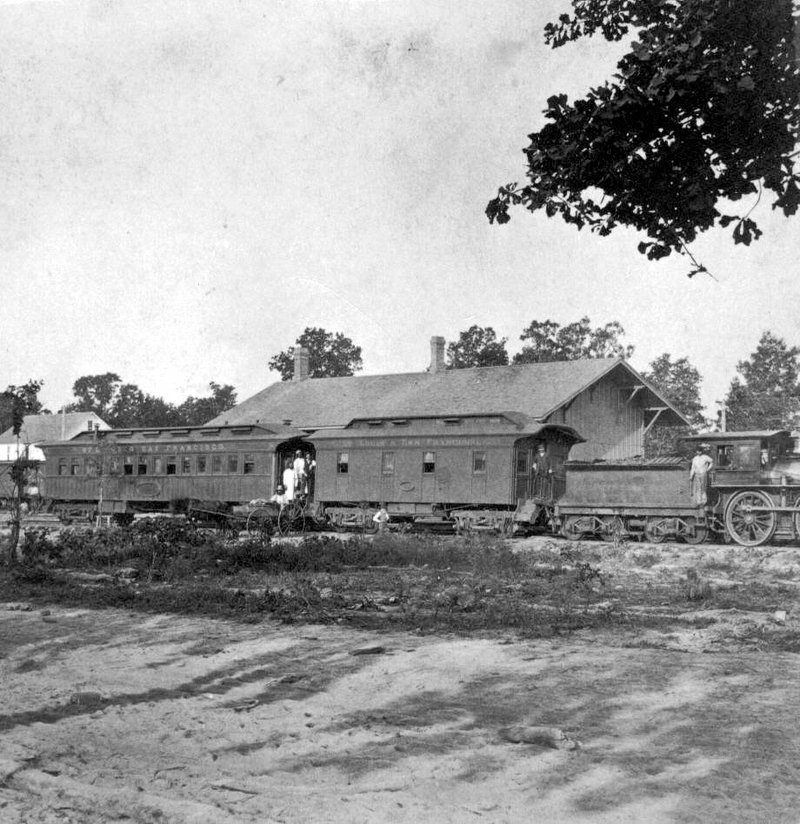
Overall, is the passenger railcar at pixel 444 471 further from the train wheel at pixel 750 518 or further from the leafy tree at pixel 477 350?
the leafy tree at pixel 477 350

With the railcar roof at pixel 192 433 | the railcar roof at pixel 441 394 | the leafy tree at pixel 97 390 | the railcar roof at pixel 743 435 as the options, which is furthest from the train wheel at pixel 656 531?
the leafy tree at pixel 97 390

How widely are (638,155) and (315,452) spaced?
77.7ft

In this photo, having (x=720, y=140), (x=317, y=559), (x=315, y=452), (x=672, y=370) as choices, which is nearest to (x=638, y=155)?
(x=720, y=140)

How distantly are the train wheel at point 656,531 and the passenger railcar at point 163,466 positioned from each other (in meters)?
11.6

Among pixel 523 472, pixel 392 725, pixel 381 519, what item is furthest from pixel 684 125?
pixel 381 519

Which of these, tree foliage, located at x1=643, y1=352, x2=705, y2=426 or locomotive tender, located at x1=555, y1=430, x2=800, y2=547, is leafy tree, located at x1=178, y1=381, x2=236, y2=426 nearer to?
tree foliage, located at x1=643, y1=352, x2=705, y2=426

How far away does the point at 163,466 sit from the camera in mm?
30609

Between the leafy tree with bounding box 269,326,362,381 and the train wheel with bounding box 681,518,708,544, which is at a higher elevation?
the leafy tree with bounding box 269,326,362,381

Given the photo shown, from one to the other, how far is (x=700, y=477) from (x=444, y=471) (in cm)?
753

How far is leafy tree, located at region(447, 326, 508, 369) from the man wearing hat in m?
36.7

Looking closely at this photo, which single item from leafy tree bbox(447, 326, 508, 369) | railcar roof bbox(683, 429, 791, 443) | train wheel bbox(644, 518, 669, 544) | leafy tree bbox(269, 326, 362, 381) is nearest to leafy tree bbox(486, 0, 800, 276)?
railcar roof bbox(683, 429, 791, 443)

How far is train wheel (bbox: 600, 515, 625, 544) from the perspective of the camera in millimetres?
22250

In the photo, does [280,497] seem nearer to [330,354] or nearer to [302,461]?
[302,461]

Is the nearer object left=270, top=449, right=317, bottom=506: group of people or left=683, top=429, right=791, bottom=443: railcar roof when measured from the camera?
left=683, top=429, right=791, bottom=443: railcar roof
